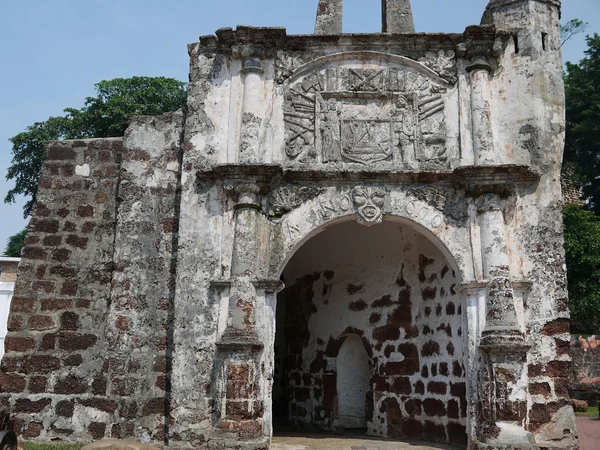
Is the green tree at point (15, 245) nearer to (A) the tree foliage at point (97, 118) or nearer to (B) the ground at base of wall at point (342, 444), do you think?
(A) the tree foliage at point (97, 118)

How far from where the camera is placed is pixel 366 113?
726 centimetres

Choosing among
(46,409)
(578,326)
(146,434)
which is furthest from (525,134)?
(578,326)

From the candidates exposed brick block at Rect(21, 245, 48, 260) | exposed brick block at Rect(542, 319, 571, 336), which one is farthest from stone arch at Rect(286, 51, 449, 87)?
exposed brick block at Rect(21, 245, 48, 260)

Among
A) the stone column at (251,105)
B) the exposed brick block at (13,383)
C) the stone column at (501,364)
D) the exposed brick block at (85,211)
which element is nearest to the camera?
the stone column at (501,364)

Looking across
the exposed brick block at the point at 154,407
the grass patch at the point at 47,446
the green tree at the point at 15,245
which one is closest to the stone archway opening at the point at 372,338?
the exposed brick block at the point at 154,407

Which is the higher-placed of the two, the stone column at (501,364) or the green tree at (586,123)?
the green tree at (586,123)

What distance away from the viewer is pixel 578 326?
1711 cm

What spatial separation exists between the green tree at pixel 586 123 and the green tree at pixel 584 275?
5458 mm

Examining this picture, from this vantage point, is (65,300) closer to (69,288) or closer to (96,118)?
(69,288)

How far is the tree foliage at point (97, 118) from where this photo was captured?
22.8 m

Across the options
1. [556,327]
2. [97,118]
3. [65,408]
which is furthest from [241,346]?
[97,118]

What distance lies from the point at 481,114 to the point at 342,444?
13.8 feet

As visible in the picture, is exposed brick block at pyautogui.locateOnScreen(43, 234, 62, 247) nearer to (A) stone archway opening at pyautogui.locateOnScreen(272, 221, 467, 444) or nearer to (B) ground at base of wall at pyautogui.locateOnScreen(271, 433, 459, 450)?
(B) ground at base of wall at pyautogui.locateOnScreen(271, 433, 459, 450)

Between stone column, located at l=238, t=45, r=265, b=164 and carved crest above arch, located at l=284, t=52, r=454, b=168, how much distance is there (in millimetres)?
336
